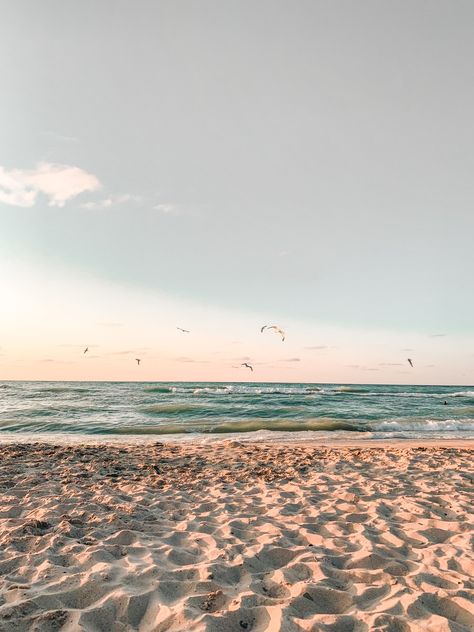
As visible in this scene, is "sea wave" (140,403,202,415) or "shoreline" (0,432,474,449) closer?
"shoreline" (0,432,474,449)

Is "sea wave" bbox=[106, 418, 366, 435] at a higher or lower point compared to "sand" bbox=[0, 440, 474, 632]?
higher

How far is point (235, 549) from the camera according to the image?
4.99 m

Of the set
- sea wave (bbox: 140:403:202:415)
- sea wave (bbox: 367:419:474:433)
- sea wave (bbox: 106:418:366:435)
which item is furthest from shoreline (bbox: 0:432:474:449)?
sea wave (bbox: 140:403:202:415)

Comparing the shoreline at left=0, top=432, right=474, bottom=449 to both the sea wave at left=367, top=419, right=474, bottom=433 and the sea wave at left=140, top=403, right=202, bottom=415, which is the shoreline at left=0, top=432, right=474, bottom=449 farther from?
the sea wave at left=140, top=403, right=202, bottom=415

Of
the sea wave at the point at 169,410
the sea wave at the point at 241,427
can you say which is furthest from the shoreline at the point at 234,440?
the sea wave at the point at 169,410

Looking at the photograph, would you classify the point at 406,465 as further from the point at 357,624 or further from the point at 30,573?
the point at 30,573

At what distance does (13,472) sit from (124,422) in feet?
47.4

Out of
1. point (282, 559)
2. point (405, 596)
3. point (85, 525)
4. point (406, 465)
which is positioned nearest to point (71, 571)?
point (85, 525)

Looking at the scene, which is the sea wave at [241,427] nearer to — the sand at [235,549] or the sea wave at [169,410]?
the sea wave at [169,410]

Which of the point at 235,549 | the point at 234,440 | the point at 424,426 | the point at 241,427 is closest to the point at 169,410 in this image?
the point at 241,427

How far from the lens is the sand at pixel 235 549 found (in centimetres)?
354

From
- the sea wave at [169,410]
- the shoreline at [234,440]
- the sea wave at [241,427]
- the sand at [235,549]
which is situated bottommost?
the sand at [235,549]

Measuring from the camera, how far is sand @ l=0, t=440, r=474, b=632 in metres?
3.54

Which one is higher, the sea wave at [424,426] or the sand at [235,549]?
the sea wave at [424,426]
